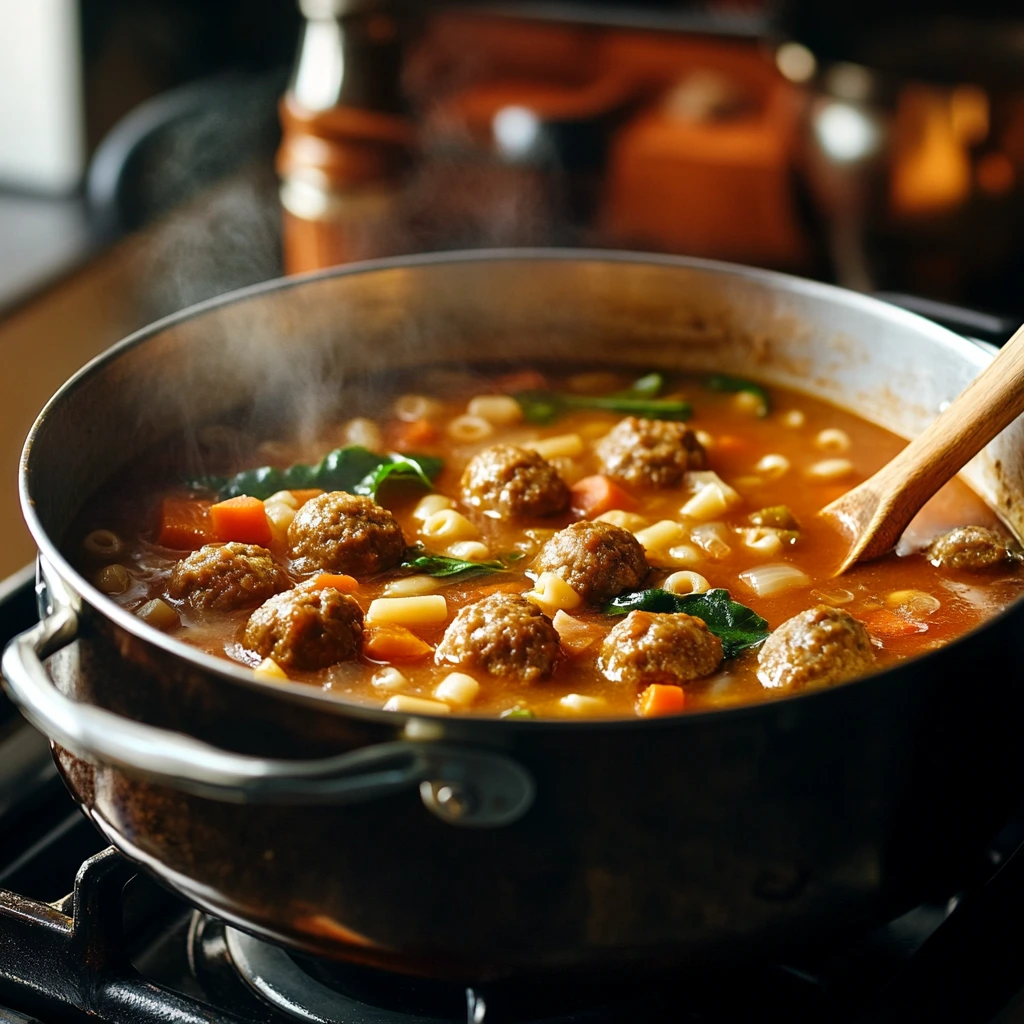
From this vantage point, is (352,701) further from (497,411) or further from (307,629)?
(497,411)

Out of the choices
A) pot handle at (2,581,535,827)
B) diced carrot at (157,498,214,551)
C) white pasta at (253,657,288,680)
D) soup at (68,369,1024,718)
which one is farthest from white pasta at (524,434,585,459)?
pot handle at (2,581,535,827)

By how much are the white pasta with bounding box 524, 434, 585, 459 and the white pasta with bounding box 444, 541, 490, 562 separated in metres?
0.43

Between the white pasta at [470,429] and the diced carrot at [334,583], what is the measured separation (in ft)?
2.32

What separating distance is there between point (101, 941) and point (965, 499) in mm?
1758

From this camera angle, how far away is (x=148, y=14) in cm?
541

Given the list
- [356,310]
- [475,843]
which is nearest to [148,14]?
[356,310]

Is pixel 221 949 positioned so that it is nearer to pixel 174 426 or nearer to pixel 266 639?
pixel 266 639

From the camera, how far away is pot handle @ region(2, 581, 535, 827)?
1356 mm

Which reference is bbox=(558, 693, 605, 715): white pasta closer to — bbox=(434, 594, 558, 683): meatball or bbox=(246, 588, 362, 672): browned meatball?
bbox=(434, 594, 558, 683): meatball

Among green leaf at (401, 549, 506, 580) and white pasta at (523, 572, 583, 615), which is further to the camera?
green leaf at (401, 549, 506, 580)

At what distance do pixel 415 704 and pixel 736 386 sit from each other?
1501mm

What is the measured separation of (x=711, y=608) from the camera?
2.19 metres

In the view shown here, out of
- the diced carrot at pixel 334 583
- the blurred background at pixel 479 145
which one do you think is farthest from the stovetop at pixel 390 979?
the blurred background at pixel 479 145

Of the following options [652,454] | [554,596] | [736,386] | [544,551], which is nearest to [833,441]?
[736,386]
